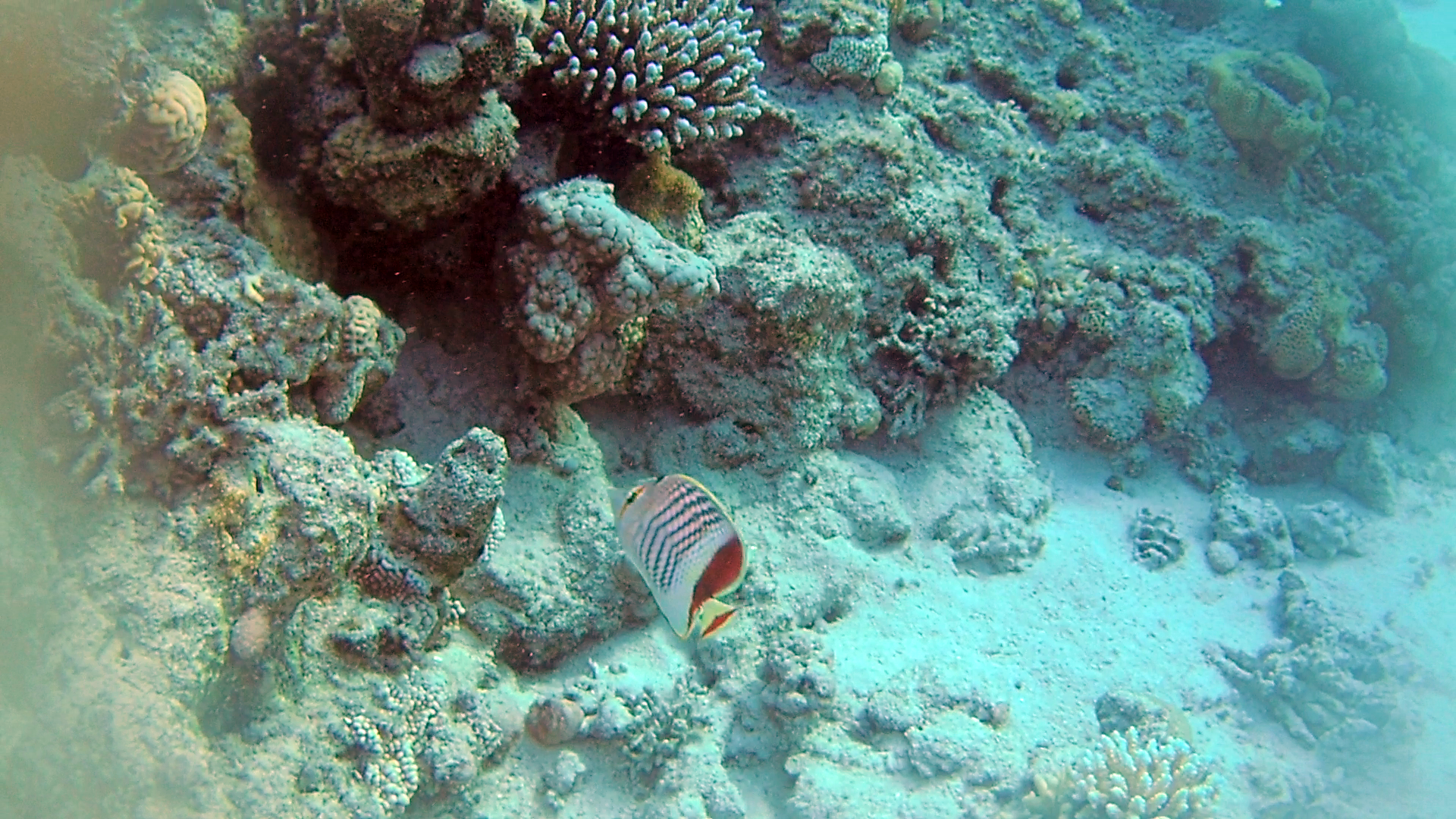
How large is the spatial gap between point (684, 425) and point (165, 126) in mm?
2589

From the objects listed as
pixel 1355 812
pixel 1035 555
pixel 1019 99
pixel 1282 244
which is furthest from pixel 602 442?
pixel 1282 244

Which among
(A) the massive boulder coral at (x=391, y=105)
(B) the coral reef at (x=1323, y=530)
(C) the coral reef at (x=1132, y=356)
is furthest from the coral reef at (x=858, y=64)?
(B) the coral reef at (x=1323, y=530)

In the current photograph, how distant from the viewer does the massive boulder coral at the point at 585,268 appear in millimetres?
3359

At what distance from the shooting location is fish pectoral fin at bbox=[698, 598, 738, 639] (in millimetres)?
2285

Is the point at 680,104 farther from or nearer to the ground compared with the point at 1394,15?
nearer to the ground

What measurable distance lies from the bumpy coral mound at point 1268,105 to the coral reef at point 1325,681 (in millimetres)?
3899

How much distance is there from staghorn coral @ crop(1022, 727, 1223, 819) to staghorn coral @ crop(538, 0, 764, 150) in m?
3.68

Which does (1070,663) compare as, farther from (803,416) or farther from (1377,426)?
(1377,426)

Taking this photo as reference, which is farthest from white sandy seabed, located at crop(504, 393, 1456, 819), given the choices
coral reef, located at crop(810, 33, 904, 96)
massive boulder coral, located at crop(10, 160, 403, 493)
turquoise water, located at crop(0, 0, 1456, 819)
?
coral reef, located at crop(810, 33, 904, 96)

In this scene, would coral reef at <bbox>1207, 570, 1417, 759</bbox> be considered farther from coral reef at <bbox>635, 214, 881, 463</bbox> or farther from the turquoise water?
coral reef at <bbox>635, 214, 881, 463</bbox>

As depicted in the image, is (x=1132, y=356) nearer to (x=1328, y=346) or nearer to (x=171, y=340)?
(x=1328, y=346)

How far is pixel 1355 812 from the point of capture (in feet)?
16.7

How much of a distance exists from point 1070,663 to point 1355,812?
7.40 feet

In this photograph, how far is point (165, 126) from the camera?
248 cm
